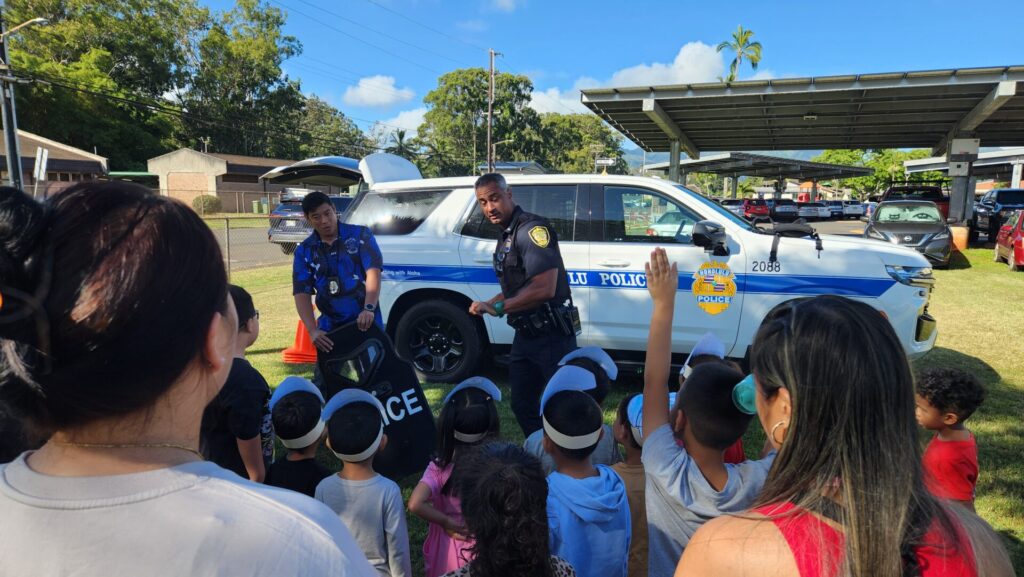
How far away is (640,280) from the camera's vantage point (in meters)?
4.93

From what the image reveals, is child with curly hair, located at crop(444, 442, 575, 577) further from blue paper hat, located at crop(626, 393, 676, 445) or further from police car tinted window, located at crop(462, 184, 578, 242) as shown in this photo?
police car tinted window, located at crop(462, 184, 578, 242)

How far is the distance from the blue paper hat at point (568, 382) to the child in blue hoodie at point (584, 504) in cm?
17

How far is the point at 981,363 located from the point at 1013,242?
9215 mm

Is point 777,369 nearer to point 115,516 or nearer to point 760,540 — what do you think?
point 760,540

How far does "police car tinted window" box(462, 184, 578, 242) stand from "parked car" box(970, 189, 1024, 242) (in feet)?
62.6

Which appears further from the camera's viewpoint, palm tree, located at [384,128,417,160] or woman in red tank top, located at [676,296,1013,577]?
palm tree, located at [384,128,417,160]

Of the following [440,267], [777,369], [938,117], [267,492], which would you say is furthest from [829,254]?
[938,117]

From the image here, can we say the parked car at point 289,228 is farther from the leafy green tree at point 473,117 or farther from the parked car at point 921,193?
the leafy green tree at point 473,117

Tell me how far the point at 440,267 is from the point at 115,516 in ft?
15.2

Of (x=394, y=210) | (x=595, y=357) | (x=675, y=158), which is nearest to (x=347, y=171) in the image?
(x=394, y=210)

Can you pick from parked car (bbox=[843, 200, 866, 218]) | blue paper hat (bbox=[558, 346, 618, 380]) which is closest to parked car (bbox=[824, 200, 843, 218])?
parked car (bbox=[843, 200, 866, 218])

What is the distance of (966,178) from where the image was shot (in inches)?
716

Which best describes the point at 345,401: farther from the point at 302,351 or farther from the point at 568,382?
the point at 302,351

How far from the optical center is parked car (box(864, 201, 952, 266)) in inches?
509
